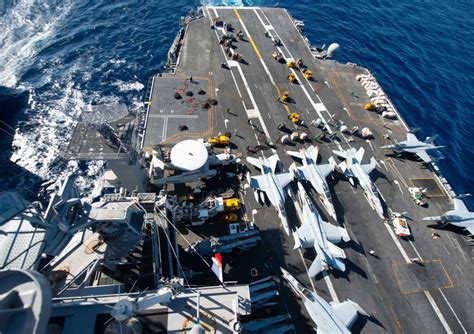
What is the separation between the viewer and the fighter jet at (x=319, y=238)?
39031mm

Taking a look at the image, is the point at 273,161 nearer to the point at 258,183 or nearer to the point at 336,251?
the point at 258,183

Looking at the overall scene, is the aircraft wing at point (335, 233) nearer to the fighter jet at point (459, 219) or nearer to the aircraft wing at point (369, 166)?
the aircraft wing at point (369, 166)

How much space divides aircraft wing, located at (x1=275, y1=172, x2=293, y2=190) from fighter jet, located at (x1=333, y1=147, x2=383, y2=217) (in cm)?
1046

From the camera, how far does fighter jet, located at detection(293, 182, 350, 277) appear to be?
39.0 m

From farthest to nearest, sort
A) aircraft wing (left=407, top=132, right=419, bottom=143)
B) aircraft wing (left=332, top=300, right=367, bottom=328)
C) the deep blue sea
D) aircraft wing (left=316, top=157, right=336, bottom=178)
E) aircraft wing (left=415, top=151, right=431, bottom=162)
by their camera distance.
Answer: the deep blue sea
aircraft wing (left=407, top=132, right=419, bottom=143)
aircraft wing (left=415, top=151, right=431, bottom=162)
aircraft wing (left=316, top=157, right=336, bottom=178)
aircraft wing (left=332, top=300, right=367, bottom=328)

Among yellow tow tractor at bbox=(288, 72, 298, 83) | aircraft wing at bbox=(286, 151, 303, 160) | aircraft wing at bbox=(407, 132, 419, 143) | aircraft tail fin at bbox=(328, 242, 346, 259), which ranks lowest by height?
aircraft tail fin at bbox=(328, 242, 346, 259)

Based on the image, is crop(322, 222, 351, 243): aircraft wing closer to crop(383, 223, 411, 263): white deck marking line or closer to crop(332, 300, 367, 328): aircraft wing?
crop(383, 223, 411, 263): white deck marking line

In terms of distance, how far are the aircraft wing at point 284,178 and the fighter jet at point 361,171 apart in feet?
34.3

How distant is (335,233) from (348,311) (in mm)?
10626

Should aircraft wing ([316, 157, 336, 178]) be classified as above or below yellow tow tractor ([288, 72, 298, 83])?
below

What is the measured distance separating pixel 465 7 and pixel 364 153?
3772 inches

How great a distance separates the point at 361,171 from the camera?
49.9 meters

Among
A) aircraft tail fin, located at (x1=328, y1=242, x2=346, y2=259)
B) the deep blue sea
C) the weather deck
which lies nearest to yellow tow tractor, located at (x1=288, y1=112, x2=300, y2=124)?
the weather deck

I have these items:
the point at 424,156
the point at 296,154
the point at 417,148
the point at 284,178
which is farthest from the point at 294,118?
the point at 424,156
